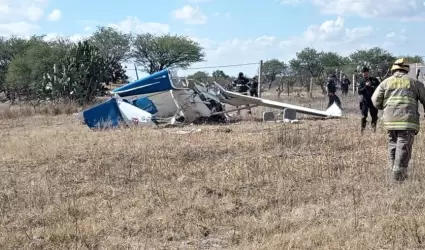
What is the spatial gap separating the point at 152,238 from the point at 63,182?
254 cm

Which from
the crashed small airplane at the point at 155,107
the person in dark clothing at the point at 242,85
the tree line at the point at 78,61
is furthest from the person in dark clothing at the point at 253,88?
the tree line at the point at 78,61

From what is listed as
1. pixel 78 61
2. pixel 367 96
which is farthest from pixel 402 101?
pixel 78 61

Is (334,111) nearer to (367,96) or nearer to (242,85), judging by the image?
(367,96)

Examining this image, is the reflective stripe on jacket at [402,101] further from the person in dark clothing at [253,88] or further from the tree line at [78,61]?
the tree line at [78,61]

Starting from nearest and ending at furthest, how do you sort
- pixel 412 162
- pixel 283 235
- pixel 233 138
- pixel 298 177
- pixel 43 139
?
pixel 283 235 → pixel 298 177 → pixel 412 162 → pixel 233 138 → pixel 43 139

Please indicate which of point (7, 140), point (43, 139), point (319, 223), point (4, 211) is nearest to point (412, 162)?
point (319, 223)

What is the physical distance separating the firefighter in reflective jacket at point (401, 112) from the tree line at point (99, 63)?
40.6 feet

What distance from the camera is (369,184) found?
5988 mm

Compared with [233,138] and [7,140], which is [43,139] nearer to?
[7,140]

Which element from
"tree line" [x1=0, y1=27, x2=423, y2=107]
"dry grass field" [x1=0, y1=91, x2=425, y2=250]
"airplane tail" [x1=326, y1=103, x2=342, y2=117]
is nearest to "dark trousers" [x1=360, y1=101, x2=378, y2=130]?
"dry grass field" [x1=0, y1=91, x2=425, y2=250]

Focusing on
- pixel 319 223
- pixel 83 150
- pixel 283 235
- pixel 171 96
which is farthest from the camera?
pixel 171 96

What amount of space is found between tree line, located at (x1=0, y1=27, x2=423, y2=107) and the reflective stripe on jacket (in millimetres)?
12423

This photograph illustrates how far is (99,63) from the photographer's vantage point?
2633 centimetres

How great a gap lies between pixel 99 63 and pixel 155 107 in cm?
1315
